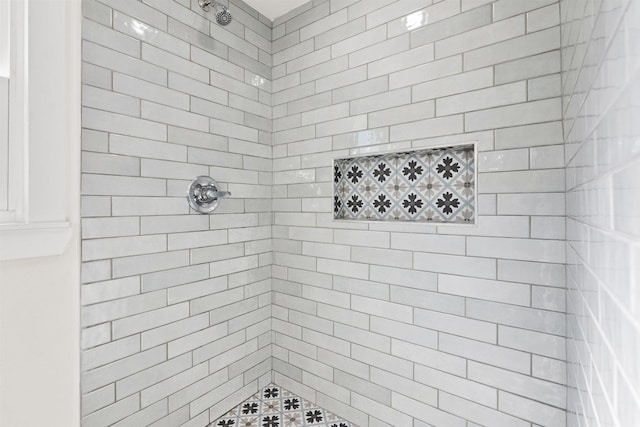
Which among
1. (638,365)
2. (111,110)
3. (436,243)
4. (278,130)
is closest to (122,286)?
(111,110)

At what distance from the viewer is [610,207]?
0.38 metres

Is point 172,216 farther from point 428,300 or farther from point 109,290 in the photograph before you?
point 428,300

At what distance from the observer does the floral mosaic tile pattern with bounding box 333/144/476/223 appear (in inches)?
49.0

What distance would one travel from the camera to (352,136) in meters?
1.48

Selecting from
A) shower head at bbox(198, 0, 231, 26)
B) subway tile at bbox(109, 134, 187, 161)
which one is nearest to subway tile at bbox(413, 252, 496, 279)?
subway tile at bbox(109, 134, 187, 161)

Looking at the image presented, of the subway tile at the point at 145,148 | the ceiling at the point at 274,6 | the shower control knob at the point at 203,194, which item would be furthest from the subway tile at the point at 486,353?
the ceiling at the point at 274,6

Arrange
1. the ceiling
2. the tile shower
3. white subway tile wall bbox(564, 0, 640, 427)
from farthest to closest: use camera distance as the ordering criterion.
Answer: the ceiling, the tile shower, white subway tile wall bbox(564, 0, 640, 427)

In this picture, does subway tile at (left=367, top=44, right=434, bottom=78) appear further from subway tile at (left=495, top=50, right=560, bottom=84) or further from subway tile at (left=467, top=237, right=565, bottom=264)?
subway tile at (left=467, top=237, right=565, bottom=264)

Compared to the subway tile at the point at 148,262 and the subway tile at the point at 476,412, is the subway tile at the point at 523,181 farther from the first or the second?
the subway tile at the point at 148,262

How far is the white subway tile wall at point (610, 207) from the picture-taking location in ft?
0.96

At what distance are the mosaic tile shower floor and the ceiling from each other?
2037 mm
